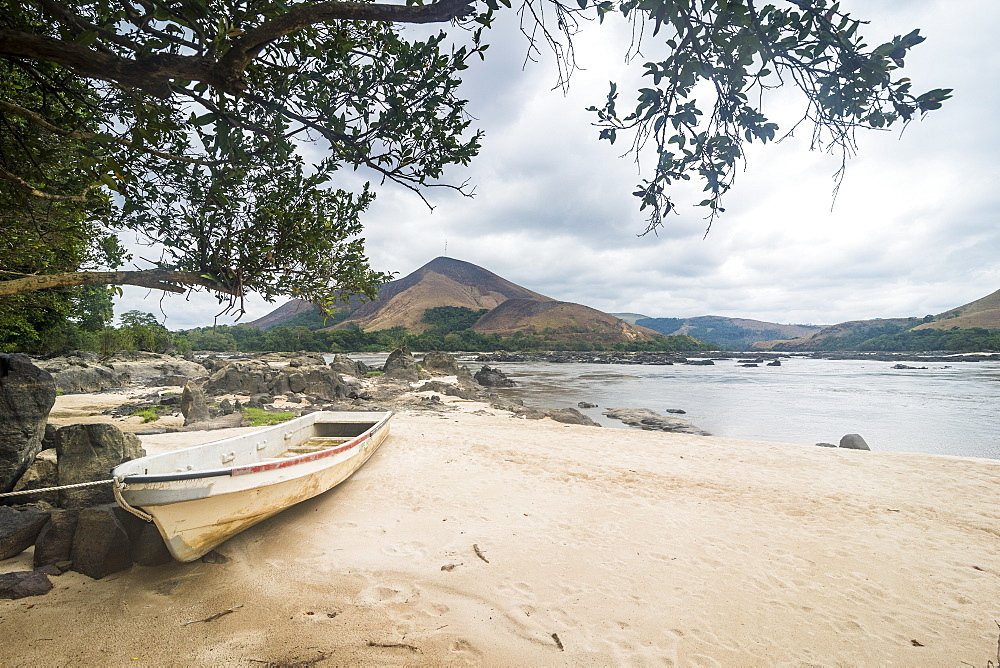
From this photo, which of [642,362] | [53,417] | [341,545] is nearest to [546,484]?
[341,545]

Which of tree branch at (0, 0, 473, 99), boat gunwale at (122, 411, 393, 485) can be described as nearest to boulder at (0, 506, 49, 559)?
boat gunwale at (122, 411, 393, 485)

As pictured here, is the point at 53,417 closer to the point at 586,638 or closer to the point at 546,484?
the point at 546,484

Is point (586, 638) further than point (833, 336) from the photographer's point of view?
No

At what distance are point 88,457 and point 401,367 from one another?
24078mm

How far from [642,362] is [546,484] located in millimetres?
74546

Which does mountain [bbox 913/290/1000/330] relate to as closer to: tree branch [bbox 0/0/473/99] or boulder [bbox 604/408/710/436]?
boulder [bbox 604/408/710/436]

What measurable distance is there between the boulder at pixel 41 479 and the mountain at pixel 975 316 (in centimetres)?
14130

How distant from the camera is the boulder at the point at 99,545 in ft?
13.6

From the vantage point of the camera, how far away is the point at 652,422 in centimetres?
1805

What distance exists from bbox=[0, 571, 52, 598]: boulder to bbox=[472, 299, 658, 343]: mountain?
11453 cm

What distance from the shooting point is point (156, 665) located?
10.3 ft

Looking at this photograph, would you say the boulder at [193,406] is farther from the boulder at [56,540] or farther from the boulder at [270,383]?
the boulder at [56,540]

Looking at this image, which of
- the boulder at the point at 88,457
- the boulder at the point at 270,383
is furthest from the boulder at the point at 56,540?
the boulder at the point at 270,383

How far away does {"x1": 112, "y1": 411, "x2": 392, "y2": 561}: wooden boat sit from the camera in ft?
12.5
